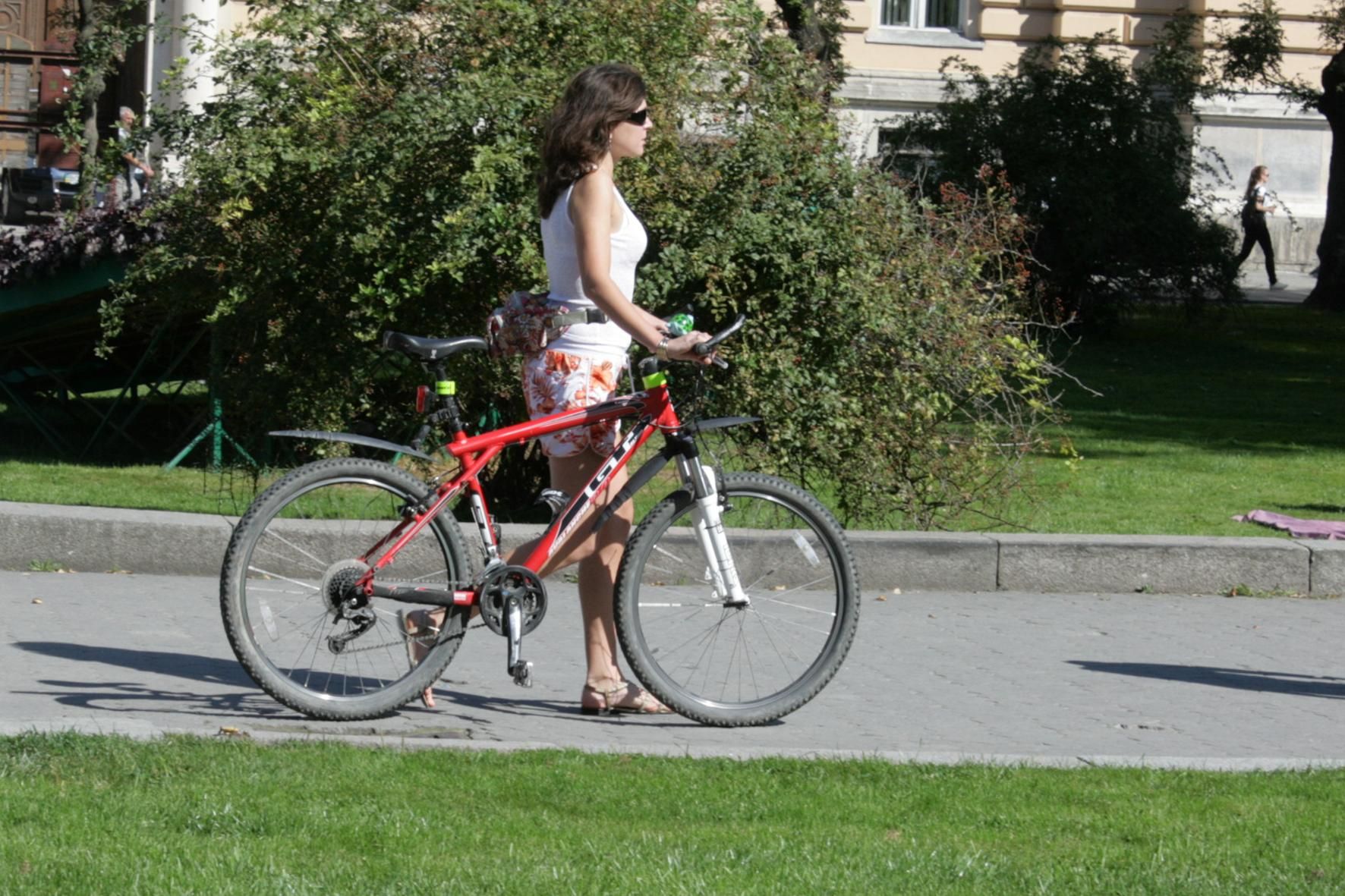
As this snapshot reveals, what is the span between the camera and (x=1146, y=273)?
792 inches

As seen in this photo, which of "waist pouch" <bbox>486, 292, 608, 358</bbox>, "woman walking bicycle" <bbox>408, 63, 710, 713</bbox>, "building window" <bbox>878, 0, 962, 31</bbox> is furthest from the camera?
"building window" <bbox>878, 0, 962, 31</bbox>

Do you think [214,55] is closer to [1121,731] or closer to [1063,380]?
[1121,731]

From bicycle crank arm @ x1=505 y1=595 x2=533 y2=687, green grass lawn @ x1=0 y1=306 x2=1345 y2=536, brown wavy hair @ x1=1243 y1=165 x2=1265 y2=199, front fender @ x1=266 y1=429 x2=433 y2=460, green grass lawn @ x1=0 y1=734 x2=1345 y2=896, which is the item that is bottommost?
green grass lawn @ x1=0 y1=306 x2=1345 y2=536

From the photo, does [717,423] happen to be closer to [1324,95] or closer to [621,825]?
[621,825]

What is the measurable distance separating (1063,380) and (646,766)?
12.8 m

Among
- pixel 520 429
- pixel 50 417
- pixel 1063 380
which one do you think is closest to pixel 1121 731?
pixel 520 429

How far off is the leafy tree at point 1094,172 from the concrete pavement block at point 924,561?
11283 millimetres

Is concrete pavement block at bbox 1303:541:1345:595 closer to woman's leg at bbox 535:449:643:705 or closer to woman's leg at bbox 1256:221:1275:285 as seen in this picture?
woman's leg at bbox 535:449:643:705

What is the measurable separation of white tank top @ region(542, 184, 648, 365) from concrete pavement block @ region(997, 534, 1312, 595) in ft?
10.2

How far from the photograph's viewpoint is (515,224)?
798 centimetres

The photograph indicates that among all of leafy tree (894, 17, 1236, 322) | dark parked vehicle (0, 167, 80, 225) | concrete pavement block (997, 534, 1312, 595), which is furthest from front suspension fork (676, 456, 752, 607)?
dark parked vehicle (0, 167, 80, 225)

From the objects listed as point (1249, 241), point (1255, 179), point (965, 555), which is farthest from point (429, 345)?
point (1255, 179)

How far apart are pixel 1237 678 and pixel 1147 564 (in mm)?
1711

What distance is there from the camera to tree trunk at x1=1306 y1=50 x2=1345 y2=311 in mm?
22922
